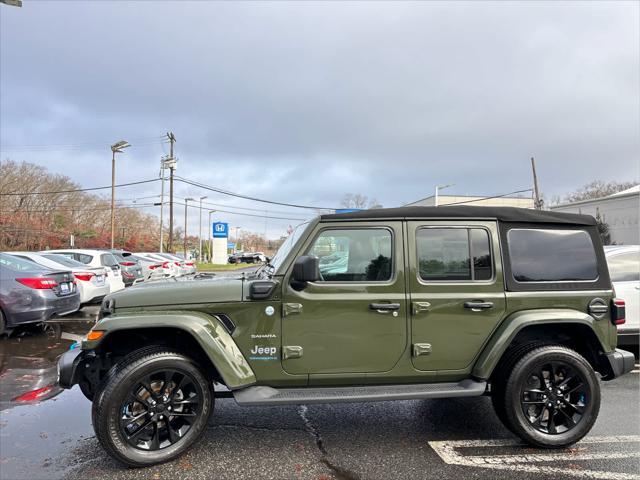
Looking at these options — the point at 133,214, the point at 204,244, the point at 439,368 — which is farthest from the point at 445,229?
the point at 204,244

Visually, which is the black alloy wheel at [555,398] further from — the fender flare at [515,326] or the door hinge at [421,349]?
the door hinge at [421,349]

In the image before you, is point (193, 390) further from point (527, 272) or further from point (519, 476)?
point (527, 272)

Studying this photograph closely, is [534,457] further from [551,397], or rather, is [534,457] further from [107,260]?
[107,260]

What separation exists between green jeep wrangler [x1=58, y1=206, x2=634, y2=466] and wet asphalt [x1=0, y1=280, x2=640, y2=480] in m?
0.25

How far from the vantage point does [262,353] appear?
301 cm

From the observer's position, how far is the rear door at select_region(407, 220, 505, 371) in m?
3.17

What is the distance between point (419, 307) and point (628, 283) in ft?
13.9

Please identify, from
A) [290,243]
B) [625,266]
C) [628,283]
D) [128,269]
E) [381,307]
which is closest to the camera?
[381,307]

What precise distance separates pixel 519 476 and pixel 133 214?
65761 millimetres

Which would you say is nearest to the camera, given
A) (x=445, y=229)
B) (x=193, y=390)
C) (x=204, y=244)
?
(x=193, y=390)

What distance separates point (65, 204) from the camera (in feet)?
152

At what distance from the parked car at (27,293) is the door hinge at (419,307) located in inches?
256

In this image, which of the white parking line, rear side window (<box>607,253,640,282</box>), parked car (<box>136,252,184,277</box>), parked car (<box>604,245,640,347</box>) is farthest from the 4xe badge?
parked car (<box>136,252,184,277</box>)

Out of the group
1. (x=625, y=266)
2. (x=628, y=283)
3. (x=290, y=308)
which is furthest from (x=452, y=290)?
(x=625, y=266)
